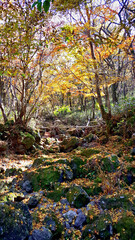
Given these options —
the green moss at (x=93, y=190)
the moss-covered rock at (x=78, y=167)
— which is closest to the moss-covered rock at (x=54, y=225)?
the green moss at (x=93, y=190)

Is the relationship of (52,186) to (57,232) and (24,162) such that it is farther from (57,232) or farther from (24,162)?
(24,162)

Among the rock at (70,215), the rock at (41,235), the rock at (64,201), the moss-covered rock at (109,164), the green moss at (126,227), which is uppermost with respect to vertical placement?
the moss-covered rock at (109,164)

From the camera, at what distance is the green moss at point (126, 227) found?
238 centimetres

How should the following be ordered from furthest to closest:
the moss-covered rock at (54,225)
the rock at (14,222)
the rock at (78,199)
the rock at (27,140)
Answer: the rock at (27,140) < the rock at (78,199) < the moss-covered rock at (54,225) < the rock at (14,222)

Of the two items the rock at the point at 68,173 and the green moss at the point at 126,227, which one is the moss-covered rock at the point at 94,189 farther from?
the green moss at the point at 126,227

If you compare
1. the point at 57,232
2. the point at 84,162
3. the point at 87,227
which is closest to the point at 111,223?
the point at 87,227

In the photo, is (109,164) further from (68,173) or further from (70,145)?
(70,145)

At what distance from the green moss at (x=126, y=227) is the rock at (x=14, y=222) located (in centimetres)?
146

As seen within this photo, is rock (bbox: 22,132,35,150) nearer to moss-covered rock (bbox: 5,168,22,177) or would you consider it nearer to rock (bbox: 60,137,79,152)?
rock (bbox: 60,137,79,152)

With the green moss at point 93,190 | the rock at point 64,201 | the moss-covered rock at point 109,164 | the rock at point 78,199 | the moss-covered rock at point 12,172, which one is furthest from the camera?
the moss-covered rock at point 12,172

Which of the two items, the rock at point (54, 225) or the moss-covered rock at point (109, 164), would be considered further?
the moss-covered rock at point (109, 164)

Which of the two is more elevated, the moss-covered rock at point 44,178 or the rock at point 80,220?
the moss-covered rock at point 44,178

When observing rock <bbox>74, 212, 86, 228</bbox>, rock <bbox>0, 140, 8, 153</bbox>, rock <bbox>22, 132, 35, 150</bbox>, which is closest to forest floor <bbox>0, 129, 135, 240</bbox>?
rock <bbox>74, 212, 86, 228</bbox>

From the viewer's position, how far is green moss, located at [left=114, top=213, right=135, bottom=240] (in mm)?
2383
